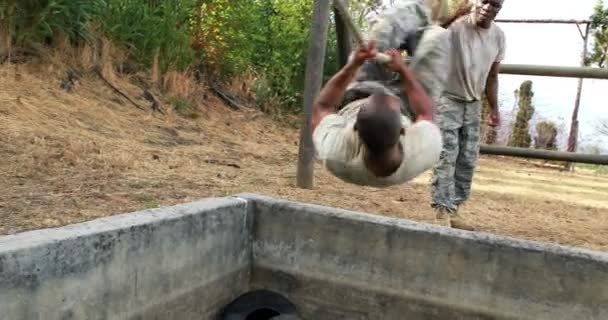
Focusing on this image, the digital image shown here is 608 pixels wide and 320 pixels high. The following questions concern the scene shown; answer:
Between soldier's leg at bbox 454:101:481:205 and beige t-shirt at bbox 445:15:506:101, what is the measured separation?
0.32 feet

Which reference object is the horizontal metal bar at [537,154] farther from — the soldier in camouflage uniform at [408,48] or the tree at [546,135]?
the soldier in camouflage uniform at [408,48]

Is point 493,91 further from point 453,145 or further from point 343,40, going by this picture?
point 343,40

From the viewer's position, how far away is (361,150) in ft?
8.06

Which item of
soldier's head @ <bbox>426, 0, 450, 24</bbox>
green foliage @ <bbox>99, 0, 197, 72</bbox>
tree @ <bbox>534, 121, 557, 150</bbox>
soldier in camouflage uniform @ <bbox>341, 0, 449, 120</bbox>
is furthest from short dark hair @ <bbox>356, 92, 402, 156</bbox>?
tree @ <bbox>534, 121, 557, 150</bbox>

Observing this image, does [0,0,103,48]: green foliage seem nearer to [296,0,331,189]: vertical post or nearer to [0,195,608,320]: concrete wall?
[296,0,331,189]: vertical post

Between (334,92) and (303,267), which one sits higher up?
(334,92)

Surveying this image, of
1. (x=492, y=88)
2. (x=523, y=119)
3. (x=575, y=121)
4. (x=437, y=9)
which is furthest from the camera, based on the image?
(x=523, y=119)

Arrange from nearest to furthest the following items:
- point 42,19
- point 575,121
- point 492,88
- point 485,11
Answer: point 485,11 → point 492,88 → point 42,19 → point 575,121

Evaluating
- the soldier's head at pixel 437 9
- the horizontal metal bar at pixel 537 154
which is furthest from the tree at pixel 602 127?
the soldier's head at pixel 437 9

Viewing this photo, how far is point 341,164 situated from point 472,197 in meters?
3.16

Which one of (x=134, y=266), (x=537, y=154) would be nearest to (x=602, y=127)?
(x=537, y=154)

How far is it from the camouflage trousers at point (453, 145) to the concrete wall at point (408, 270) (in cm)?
133

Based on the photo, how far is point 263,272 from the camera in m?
3.10

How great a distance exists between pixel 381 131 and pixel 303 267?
0.96 m
